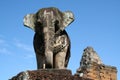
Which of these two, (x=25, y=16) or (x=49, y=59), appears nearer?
(x=49, y=59)

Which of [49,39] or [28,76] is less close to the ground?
[49,39]

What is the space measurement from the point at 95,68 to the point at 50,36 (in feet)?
40.8

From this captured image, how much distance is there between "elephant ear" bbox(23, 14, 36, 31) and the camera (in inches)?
347

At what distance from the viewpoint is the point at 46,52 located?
816cm

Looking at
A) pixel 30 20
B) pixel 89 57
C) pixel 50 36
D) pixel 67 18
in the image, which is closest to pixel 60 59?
pixel 50 36

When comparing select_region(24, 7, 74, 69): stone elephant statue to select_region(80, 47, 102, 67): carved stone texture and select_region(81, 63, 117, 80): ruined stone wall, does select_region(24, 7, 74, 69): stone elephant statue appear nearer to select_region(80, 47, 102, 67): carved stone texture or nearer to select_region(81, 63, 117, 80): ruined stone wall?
select_region(81, 63, 117, 80): ruined stone wall

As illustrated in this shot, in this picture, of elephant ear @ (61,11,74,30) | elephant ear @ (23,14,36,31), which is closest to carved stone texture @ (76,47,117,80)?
elephant ear @ (61,11,74,30)

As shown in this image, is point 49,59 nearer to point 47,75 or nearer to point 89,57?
point 47,75

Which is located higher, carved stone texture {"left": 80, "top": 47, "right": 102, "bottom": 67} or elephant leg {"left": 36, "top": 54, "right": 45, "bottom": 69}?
carved stone texture {"left": 80, "top": 47, "right": 102, "bottom": 67}

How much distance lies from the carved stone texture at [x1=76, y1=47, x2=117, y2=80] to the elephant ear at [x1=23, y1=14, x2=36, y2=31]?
10.7 m

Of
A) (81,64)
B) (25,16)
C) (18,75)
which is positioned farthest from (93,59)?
(18,75)

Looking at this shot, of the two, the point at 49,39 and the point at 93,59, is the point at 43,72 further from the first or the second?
the point at 93,59

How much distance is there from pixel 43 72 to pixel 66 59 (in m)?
1.66

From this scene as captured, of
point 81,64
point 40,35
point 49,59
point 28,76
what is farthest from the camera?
point 81,64
